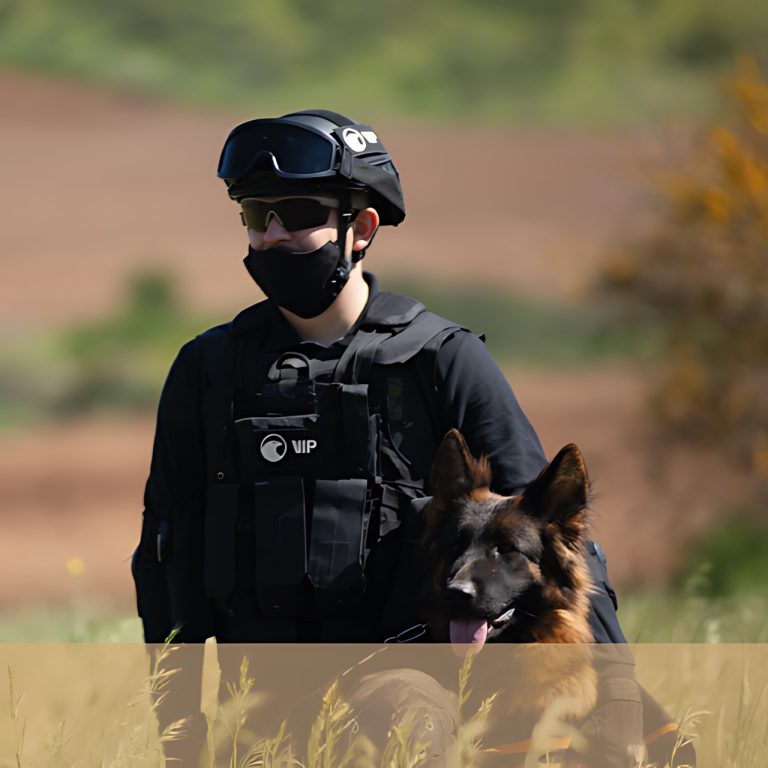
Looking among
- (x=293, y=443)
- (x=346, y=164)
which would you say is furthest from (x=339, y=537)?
(x=346, y=164)

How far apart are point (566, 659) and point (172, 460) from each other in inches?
54.0

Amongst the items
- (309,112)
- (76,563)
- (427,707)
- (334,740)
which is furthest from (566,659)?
(76,563)

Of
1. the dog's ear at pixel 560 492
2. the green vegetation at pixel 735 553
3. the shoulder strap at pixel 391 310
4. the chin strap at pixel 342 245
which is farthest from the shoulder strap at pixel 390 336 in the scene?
the green vegetation at pixel 735 553

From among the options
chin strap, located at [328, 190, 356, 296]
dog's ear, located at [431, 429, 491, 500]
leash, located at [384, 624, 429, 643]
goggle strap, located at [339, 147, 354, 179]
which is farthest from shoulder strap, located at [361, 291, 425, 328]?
leash, located at [384, 624, 429, 643]

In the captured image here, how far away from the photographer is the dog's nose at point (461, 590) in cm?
363

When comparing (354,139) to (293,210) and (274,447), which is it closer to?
(293,210)

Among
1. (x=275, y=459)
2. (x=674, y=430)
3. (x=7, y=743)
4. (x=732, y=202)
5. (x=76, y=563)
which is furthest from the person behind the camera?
(x=674, y=430)

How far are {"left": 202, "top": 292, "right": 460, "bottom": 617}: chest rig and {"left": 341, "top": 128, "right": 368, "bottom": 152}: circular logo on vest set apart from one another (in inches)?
19.9

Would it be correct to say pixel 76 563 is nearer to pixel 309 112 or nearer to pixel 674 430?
pixel 309 112

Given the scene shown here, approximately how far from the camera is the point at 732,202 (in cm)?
1233

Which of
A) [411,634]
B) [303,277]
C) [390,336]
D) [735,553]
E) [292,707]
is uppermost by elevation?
[303,277]

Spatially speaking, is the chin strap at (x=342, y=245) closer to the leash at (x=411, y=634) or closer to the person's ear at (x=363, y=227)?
the person's ear at (x=363, y=227)

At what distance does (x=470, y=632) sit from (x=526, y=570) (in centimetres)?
22

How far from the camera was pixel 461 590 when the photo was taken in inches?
143
